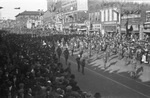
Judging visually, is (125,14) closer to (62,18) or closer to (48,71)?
(48,71)

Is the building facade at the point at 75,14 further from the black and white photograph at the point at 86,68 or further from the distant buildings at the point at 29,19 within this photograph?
the distant buildings at the point at 29,19

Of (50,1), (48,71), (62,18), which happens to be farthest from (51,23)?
(48,71)

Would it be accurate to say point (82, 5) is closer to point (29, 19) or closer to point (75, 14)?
point (75, 14)

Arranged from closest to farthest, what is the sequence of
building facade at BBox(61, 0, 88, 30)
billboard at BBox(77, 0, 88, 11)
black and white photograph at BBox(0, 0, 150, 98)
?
1. black and white photograph at BBox(0, 0, 150, 98)
2. building facade at BBox(61, 0, 88, 30)
3. billboard at BBox(77, 0, 88, 11)

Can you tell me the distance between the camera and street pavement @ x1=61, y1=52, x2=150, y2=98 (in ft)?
46.9

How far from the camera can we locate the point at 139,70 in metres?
20.4

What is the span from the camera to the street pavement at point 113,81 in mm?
14305

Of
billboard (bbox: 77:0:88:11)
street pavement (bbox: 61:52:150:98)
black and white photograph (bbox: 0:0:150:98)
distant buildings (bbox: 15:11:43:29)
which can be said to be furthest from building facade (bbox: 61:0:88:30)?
street pavement (bbox: 61:52:150:98)

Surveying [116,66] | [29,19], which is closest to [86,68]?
[116,66]

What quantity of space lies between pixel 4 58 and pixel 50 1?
10254cm

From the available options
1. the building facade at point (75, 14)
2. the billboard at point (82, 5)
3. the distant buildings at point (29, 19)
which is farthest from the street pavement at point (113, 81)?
the distant buildings at point (29, 19)

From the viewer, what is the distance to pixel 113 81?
1705 cm

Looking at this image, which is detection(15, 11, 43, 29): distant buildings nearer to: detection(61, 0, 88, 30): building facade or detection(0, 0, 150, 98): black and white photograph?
detection(61, 0, 88, 30): building facade

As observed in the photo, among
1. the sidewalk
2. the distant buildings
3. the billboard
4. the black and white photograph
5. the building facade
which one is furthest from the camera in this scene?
the distant buildings
